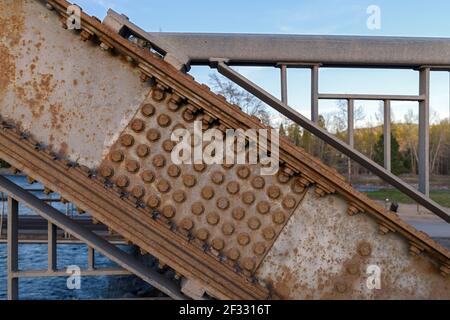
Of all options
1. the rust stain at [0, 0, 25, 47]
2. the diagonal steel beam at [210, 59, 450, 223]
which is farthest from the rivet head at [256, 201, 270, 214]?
the rust stain at [0, 0, 25, 47]

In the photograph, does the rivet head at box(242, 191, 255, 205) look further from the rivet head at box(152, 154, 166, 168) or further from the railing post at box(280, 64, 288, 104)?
the railing post at box(280, 64, 288, 104)

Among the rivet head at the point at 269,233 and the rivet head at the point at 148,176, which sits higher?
the rivet head at the point at 148,176

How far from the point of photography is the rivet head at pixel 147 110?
302 centimetres

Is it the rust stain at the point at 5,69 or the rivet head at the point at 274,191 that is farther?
the rivet head at the point at 274,191

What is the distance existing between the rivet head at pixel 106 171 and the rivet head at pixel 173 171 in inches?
21.3

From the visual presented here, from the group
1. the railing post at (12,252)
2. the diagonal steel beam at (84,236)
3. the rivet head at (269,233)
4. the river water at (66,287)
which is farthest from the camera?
the river water at (66,287)

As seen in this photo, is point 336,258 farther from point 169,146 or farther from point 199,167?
point 169,146

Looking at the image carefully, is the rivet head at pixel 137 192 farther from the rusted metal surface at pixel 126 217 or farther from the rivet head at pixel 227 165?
the rivet head at pixel 227 165

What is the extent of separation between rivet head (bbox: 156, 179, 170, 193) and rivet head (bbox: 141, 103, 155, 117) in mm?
655

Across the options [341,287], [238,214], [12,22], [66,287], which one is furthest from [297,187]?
[66,287]

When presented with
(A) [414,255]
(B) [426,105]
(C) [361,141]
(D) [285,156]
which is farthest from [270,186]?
(C) [361,141]

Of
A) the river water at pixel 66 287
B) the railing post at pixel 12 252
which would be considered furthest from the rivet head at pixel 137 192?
the river water at pixel 66 287

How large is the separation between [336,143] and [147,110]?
6.93ft
